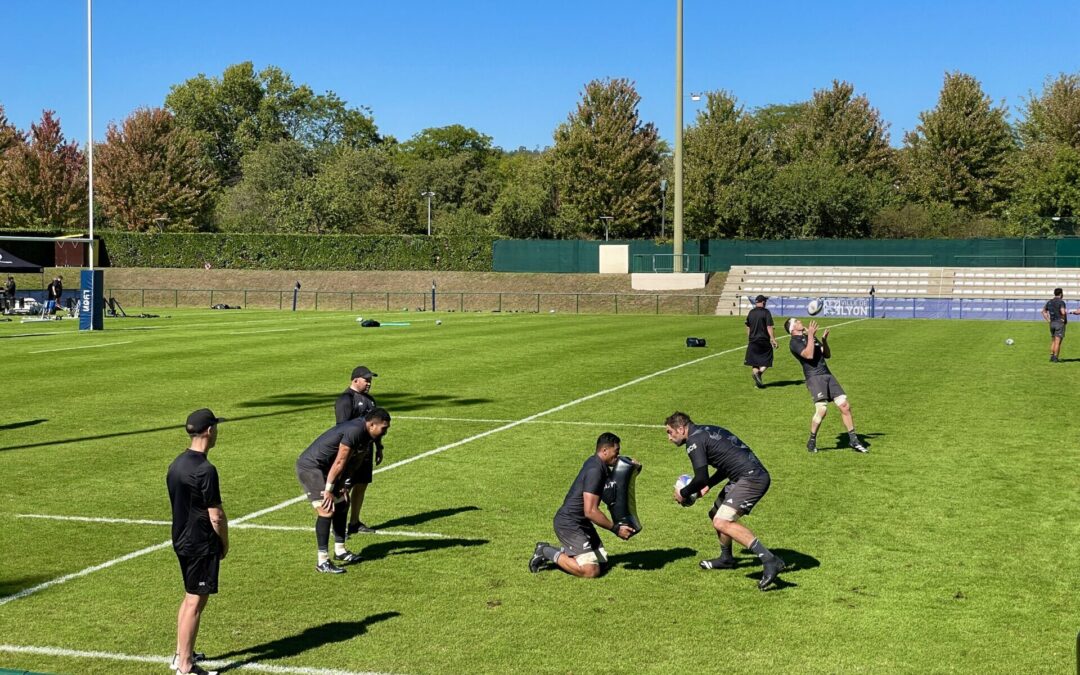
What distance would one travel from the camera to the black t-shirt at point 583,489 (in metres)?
10.6

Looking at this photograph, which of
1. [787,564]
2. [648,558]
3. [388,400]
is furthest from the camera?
[388,400]

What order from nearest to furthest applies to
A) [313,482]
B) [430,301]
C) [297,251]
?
[313,482] → [430,301] → [297,251]

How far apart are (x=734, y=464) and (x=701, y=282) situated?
62708 millimetres

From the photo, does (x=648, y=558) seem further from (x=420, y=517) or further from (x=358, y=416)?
(x=358, y=416)

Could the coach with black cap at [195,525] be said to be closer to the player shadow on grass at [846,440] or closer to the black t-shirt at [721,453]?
the black t-shirt at [721,453]

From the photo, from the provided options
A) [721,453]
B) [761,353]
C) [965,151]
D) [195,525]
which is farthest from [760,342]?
[965,151]

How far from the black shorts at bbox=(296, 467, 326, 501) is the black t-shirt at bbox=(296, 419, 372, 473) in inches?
1.6

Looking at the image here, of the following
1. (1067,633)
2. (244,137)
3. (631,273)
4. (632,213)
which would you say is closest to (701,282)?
(631,273)

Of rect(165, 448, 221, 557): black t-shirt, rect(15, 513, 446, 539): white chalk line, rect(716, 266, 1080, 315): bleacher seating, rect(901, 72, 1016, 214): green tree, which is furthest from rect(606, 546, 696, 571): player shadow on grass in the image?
rect(901, 72, 1016, 214): green tree

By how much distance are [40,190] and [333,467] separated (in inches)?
4167

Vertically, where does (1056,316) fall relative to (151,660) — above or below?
above

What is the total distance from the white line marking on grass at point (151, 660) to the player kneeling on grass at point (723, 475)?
3.76m

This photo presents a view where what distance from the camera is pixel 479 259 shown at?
84062 mm

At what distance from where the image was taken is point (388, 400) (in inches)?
926
